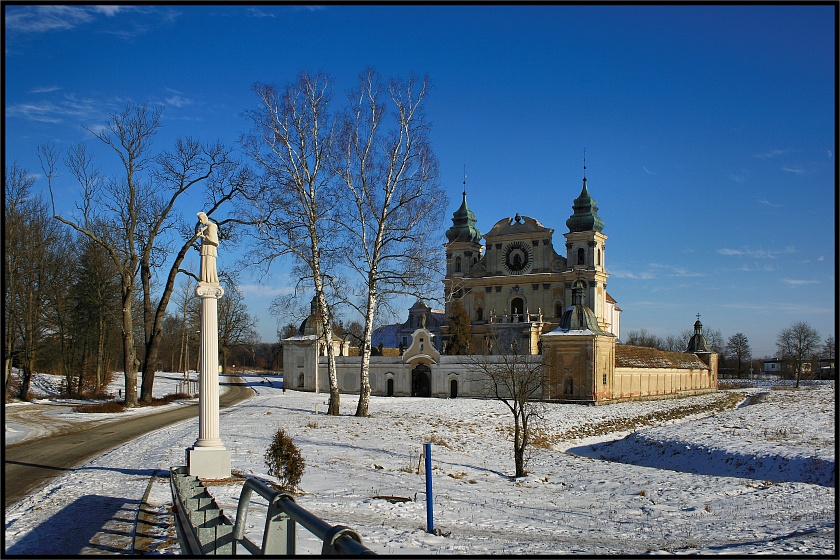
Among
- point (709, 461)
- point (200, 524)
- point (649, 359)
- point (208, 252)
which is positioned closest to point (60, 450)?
point (208, 252)

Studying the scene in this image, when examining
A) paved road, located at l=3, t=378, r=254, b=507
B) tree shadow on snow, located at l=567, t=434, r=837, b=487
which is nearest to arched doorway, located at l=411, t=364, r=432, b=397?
tree shadow on snow, located at l=567, t=434, r=837, b=487

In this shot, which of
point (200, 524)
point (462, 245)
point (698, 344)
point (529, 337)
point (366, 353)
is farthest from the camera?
point (698, 344)

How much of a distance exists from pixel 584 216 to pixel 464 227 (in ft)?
46.8

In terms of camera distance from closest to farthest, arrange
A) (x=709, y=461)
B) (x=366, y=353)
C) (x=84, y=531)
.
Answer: (x=84, y=531), (x=709, y=461), (x=366, y=353)

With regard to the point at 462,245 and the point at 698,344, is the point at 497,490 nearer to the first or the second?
the point at 462,245

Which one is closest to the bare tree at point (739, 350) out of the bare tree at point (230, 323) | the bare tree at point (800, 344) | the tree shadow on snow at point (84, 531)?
the bare tree at point (800, 344)

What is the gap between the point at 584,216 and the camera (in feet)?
229

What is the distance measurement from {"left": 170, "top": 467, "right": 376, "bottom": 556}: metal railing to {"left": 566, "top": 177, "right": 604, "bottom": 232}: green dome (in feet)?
213

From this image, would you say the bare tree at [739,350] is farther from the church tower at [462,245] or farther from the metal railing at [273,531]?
the metal railing at [273,531]

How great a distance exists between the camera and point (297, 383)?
5259 cm

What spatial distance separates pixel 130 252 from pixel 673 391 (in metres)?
52.2

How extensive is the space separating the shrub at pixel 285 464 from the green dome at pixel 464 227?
215 ft

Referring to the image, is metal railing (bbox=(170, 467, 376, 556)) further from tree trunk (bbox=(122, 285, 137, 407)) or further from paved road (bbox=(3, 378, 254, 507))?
tree trunk (bbox=(122, 285, 137, 407))

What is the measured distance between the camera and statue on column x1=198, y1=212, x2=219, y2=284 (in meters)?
12.3
